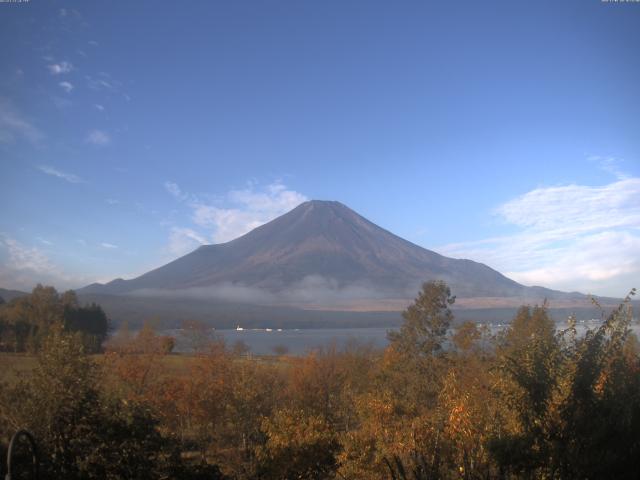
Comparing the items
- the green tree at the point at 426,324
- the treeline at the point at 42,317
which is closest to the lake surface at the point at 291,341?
the green tree at the point at 426,324

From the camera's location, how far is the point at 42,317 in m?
62.1

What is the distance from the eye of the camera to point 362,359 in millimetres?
42438

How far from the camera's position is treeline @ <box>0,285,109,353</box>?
192 ft

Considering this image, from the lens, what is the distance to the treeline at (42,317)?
5838cm

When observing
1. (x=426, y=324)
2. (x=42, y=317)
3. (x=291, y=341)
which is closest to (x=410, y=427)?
(x=426, y=324)

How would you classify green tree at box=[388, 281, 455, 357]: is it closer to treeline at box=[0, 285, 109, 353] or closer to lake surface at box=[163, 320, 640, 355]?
lake surface at box=[163, 320, 640, 355]

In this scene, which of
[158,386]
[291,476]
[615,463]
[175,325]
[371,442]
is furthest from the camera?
[175,325]

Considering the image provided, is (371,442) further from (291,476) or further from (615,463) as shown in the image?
(615,463)

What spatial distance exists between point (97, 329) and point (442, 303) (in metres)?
49.2

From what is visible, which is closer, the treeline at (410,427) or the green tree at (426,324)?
the treeline at (410,427)

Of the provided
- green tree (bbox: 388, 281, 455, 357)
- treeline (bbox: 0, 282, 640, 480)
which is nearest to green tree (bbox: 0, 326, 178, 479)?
treeline (bbox: 0, 282, 640, 480)

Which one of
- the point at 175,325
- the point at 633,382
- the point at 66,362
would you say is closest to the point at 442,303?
the point at 633,382

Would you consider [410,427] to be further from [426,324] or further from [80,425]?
[426,324]

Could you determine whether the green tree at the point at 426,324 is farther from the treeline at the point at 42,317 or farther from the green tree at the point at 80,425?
the treeline at the point at 42,317
